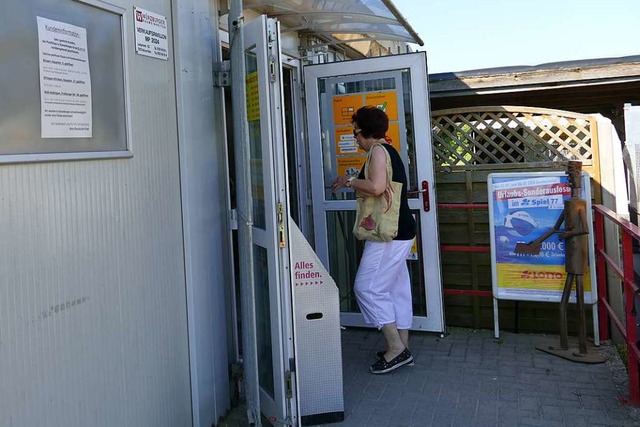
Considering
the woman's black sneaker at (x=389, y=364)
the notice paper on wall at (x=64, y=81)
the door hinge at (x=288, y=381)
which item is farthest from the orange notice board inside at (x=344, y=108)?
the notice paper on wall at (x=64, y=81)

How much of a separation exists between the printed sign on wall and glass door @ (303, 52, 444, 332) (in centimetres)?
204

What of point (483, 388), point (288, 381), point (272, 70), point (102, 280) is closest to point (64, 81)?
point (102, 280)

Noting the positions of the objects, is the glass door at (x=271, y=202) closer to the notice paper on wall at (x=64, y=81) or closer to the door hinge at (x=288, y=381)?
the door hinge at (x=288, y=381)

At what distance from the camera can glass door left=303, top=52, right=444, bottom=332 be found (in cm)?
464

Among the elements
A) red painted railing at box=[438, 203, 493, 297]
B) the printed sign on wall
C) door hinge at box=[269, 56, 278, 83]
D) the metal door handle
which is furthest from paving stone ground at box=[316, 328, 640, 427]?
the printed sign on wall

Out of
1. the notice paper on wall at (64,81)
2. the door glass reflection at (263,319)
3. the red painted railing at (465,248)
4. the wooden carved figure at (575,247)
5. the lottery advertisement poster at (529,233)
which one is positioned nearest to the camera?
the notice paper on wall at (64,81)

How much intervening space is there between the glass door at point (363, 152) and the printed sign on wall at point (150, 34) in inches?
80.2

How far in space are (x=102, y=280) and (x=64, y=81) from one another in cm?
87

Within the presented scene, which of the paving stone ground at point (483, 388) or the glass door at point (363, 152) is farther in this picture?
the glass door at point (363, 152)

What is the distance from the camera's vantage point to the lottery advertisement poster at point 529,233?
4.46 metres

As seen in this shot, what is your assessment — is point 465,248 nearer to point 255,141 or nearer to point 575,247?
point 575,247

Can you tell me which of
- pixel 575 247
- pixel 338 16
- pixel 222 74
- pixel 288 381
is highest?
pixel 338 16

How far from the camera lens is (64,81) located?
230cm

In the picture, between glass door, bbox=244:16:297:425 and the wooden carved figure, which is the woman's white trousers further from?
the wooden carved figure
